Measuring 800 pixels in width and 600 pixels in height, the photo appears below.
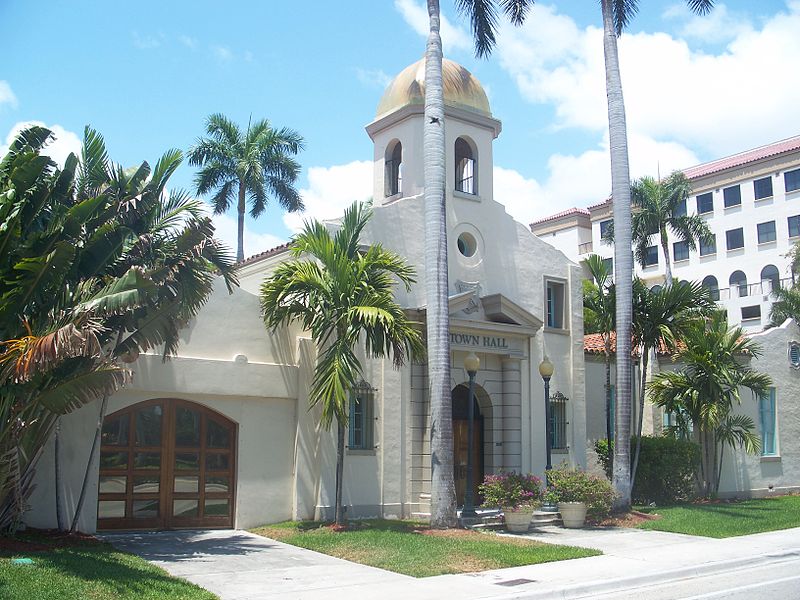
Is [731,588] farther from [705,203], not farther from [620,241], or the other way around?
[705,203]

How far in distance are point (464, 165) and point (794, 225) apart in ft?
132

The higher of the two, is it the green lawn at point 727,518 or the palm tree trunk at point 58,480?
the palm tree trunk at point 58,480

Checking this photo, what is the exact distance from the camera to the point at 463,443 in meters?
20.9

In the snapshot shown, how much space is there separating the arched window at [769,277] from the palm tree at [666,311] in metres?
34.9

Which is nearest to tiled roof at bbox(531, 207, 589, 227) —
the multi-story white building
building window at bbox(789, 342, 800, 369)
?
the multi-story white building

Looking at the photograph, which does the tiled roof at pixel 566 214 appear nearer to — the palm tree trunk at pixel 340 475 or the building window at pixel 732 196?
the building window at pixel 732 196

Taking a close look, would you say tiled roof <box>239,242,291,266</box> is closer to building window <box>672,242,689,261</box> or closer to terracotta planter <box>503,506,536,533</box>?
terracotta planter <box>503,506,536,533</box>

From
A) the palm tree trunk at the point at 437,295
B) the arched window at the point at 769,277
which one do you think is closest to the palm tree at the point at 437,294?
the palm tree trunk at the point at 437,295

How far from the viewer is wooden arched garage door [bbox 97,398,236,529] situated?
16031 millimetres

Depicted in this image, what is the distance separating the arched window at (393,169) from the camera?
22109mm

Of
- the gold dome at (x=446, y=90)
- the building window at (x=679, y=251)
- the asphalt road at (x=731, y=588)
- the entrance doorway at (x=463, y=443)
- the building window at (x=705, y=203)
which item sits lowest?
the asphalt road at (x=731, y=588)

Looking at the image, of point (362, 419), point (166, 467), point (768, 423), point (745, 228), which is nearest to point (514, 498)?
point (362, 419)

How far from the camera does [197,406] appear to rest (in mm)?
17094

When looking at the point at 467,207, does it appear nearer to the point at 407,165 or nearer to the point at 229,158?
the point at 407,165
